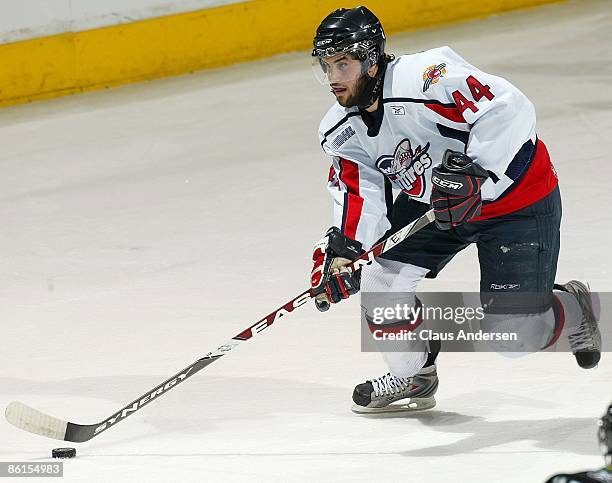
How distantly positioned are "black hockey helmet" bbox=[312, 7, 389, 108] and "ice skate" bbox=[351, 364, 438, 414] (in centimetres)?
70

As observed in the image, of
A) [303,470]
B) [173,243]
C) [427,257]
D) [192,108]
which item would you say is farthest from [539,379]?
[192,108]

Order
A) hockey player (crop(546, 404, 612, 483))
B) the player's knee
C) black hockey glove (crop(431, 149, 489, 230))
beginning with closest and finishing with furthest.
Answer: hockey player (crop(546, 404, 612, 483)) < black hockey glove (crop(431, 149, 489, 230)) < the player's knee

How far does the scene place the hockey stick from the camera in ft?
10.4

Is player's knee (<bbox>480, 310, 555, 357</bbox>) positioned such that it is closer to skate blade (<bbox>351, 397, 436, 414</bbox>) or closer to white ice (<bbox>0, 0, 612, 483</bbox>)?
white ice (<bbox>0, 0, 612, 483</bbox>)

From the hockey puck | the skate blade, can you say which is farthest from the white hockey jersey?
the hockey puck

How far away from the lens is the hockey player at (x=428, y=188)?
3.10 m

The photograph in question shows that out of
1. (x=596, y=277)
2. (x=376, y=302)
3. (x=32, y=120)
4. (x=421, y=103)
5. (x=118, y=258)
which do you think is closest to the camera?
(x=421, y=103)

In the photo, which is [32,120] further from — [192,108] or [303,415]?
[303,415]

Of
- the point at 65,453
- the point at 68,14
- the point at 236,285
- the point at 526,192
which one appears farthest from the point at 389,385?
the point at 68,14

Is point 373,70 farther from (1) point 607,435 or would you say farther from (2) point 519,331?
(1) point 607,435

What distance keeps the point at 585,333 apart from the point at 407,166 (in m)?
0.64

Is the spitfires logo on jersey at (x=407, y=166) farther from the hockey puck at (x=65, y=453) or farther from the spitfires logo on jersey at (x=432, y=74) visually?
the hockey puck at (x=65, y=453)

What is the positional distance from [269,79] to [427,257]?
394 cm

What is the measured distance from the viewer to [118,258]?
4.82m
